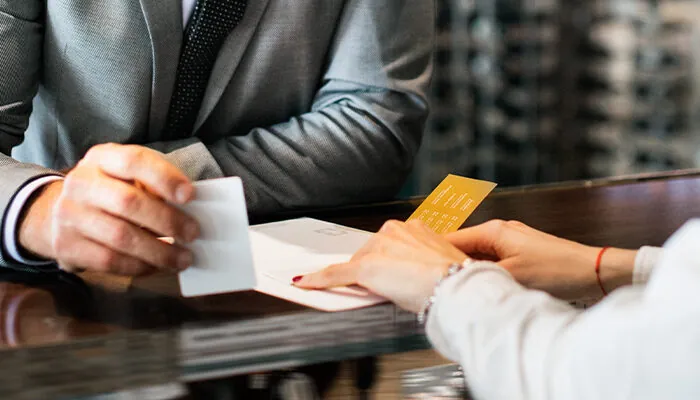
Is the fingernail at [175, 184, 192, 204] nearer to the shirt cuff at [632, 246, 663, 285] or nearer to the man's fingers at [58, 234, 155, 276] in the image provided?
the man's fingers at [58, 234, 155, 276]

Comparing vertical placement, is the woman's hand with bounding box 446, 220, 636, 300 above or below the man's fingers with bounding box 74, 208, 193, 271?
below

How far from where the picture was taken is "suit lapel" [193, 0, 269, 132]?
1468 millimetres

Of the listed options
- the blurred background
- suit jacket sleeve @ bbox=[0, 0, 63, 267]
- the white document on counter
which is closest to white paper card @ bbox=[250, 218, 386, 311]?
the white document on counter

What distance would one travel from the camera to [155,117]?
4.80 feet

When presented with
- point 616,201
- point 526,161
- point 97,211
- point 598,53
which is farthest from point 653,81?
point 97,211

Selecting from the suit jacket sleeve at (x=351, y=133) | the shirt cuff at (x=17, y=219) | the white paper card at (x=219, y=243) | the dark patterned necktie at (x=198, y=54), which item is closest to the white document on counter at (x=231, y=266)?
the white paper card at (x=219, y=243)

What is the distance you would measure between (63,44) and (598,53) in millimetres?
3066

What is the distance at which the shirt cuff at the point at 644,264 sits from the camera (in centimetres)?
110

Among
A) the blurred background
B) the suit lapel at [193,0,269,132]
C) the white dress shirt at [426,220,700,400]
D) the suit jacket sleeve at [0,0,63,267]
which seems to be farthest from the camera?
the blurred background

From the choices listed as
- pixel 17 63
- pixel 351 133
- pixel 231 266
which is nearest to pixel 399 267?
pixel 231 266

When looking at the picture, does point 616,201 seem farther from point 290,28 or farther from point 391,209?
point 290,28

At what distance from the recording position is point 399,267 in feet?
Answer: 3.20

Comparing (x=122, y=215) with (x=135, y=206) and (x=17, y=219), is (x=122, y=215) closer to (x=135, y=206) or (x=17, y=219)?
(x=135, y=206)

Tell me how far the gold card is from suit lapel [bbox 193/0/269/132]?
43 cm
